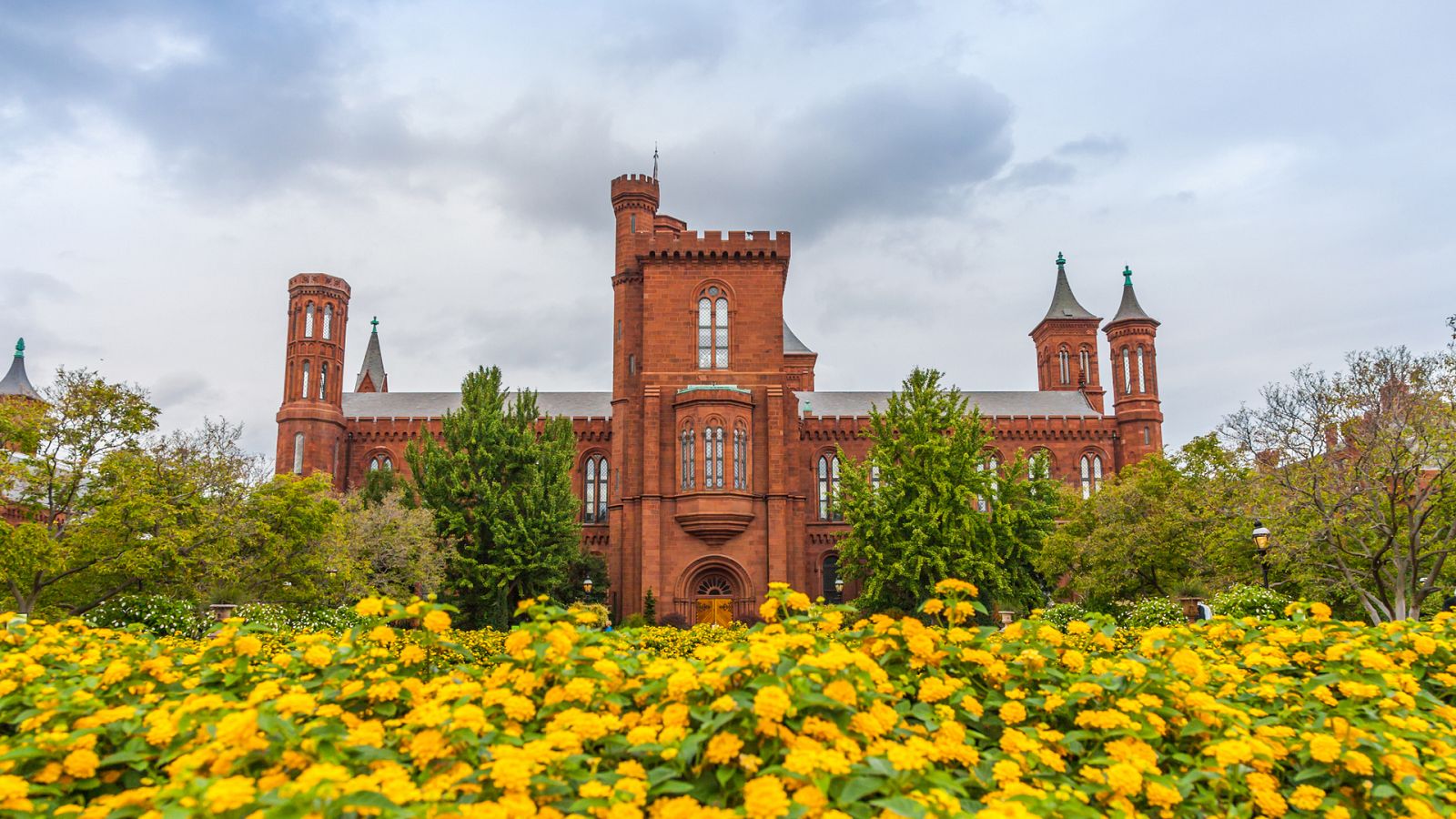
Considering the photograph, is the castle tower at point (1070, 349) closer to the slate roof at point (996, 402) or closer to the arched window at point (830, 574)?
the slate roof at point (996, 402)

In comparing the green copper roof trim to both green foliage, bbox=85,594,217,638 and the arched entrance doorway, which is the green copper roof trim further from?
green foliage, bbox=85,594,217,638

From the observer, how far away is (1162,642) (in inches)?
266

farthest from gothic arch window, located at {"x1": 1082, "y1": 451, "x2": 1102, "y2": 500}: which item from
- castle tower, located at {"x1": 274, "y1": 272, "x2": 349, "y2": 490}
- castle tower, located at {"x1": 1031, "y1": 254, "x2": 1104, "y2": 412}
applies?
castle tower, located at {"x1": 274, "y1": 272, "x2": 349, "y2": 490}

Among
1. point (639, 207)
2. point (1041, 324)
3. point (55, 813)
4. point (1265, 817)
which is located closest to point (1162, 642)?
point (1265, 817)

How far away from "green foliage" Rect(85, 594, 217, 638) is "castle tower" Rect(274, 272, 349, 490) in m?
30.7

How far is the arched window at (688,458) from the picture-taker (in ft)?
135

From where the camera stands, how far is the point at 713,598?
137ft

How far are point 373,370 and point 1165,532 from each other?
57277 millimetres

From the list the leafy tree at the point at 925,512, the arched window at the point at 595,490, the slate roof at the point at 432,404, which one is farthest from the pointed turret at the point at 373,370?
the leafy tree at the point at 925,512

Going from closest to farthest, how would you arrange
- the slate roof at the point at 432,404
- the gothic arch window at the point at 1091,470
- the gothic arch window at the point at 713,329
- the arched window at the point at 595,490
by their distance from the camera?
the gothic arch window at the point at 713,329 < the arched window at the point at 595,490 < the gothic arch window at the point at 1091,470 < the slate roof at the point at 432,404

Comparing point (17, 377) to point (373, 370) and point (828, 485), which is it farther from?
point (828, 485)

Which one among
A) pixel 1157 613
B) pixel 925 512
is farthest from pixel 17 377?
pixel 1157 613

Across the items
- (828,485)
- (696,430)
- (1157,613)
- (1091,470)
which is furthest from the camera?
(1091,470)

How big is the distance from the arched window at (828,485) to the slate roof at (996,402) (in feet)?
18.8
